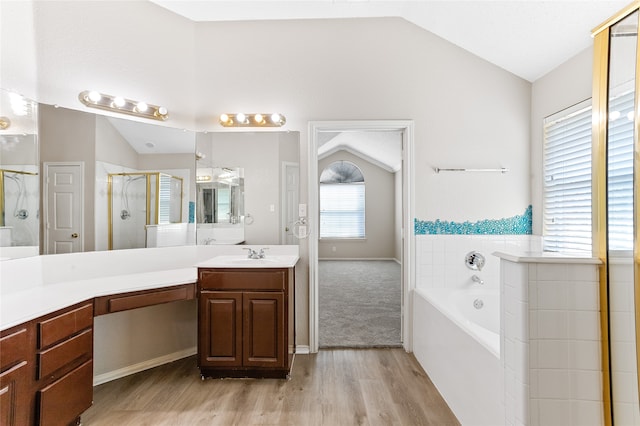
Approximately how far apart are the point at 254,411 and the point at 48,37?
2819 millimetres

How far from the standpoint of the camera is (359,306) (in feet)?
13.7

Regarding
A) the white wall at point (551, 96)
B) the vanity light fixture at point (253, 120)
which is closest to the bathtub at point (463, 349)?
the white wall at point (551, 96)

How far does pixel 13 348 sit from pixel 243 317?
Result: 1.24 metres

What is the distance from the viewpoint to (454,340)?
78.6 inches

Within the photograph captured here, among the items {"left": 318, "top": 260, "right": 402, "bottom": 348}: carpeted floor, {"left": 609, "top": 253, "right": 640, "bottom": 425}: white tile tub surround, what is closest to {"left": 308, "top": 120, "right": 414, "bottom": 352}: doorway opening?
{"left": 318, "top": 260, "right": 402, "bottom": 348}: carpeted floor

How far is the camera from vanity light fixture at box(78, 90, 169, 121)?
→ 2.32m

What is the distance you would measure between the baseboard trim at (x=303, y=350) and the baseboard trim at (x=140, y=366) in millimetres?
928

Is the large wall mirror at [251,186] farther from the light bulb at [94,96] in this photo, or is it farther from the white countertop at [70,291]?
the light bulb at [94,96]

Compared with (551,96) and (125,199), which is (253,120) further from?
(551,96)

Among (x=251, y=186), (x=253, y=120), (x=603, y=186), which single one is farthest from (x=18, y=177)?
(x=603, y=186)

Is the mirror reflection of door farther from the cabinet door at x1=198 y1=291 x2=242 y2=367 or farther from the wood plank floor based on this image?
the wood plank floor

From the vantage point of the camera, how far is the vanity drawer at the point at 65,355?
1.57 m

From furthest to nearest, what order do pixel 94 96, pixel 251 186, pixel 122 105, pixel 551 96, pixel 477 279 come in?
pixel 251 186
pixel 477 279
pixel 551 96
pixel 122 105
pixel 94 96

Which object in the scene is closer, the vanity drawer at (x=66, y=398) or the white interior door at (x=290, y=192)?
the vanity drawer at (x=66, y=398)
